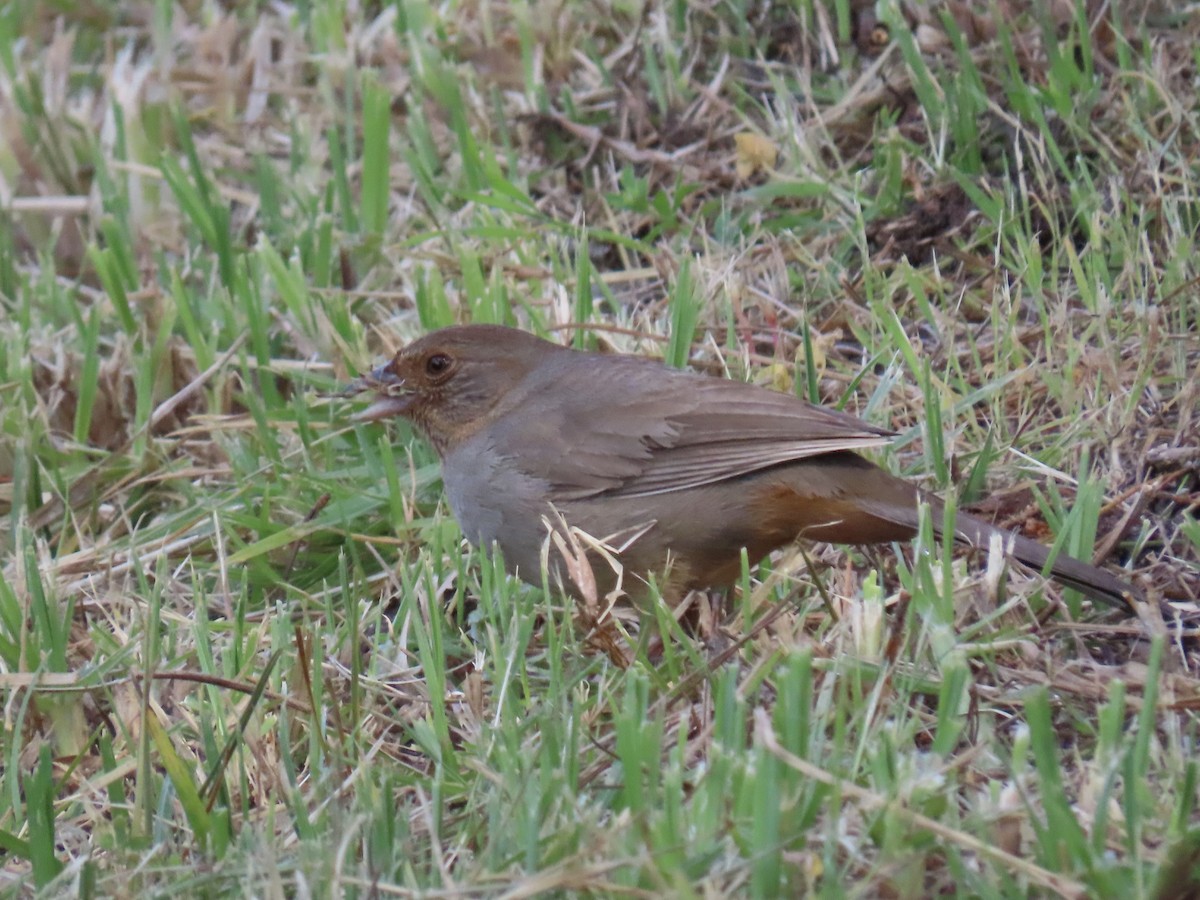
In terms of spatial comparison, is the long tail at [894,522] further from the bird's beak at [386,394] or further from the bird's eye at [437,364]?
the bird's beak at [386,394]

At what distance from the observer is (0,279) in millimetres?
6273

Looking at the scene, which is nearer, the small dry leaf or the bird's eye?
the bird's eye

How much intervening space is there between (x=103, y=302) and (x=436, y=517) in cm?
218

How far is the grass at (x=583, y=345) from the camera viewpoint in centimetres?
287

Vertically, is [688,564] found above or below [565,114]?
below

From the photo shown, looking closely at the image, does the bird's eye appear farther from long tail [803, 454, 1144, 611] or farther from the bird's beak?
long tail [803, 454, 1144, 611]

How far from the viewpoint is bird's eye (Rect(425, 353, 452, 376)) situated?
4.79m

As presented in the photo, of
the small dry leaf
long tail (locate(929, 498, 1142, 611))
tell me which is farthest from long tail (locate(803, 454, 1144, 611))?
the small dry leaf

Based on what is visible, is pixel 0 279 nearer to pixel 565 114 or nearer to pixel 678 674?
pixel 565 114

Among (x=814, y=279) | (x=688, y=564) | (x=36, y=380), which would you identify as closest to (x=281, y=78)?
(x=36, y=380)

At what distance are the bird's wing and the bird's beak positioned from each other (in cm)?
39

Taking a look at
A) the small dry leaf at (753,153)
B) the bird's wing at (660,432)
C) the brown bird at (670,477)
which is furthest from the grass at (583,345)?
the bird's wing at (660,432)

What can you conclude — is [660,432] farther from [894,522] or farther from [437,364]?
[437,364]

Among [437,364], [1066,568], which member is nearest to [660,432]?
[437,364]
